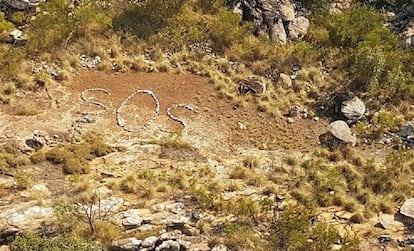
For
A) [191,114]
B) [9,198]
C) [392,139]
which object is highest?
[392,139]

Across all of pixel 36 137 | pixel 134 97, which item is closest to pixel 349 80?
pixel 134 97

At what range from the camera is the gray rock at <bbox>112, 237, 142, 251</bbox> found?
11883mm

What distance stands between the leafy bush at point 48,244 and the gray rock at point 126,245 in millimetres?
628

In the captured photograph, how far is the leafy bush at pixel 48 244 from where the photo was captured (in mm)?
10977

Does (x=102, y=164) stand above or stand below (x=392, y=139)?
below

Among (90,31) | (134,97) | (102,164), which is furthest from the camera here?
(90,31)

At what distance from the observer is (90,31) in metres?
20.4

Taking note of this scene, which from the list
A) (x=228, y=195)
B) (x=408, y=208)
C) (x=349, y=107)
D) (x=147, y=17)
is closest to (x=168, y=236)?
(x=228, y=195)

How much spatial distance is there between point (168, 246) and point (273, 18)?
42.0 ft

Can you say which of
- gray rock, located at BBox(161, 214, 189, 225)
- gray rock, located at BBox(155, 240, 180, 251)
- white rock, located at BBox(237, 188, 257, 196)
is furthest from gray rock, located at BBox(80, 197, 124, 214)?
white rock, located at BBox(237, 188, 257, 196)

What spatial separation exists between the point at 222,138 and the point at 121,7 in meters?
8.45

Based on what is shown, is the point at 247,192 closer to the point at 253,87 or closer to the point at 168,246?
the point at 168,246

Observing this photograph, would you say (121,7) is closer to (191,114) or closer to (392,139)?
(191,114)

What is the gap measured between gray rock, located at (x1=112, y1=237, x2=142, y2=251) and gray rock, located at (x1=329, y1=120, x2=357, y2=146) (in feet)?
25.8
